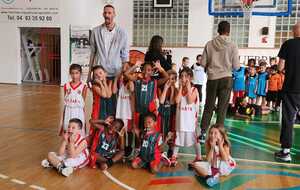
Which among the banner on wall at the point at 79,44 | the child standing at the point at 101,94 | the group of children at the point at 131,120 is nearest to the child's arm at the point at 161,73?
the group of children at the point at 131,120

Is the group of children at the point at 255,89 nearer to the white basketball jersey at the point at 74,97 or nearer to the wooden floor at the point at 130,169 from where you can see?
the wooden floor at the point at 130,169

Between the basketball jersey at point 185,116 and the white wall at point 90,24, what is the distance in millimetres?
7900

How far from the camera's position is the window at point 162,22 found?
1159 centimetres

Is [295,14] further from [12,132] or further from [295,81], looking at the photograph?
[12,132]

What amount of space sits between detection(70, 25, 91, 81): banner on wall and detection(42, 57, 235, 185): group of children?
24.6 feet

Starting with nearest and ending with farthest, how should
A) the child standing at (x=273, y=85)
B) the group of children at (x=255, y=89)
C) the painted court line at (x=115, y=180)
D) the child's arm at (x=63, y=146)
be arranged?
the painted court line at (x=115, y=180), the child's arm at (x=63, y=146), the group of children at (x=255, y=89), the child standing at (x=273, y=85)

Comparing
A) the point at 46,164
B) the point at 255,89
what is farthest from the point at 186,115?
the point at 255,89

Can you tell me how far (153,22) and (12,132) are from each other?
7.78 meters

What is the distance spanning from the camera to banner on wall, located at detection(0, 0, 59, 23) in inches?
440

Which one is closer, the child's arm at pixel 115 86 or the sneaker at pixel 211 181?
the sneaker at pixel 211 181

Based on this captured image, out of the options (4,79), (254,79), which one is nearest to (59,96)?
(4,79)

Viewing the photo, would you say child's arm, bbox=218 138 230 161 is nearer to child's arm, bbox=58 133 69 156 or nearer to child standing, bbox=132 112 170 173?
child standing, bbox=132 112 170 173

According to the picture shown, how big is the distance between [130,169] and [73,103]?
0.94m

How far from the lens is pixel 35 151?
4.06 m
